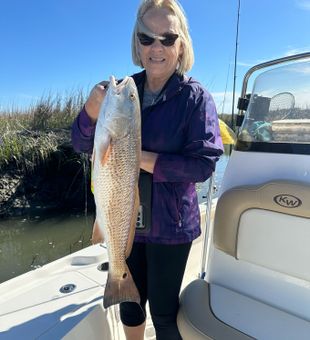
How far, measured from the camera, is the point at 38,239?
272 inches

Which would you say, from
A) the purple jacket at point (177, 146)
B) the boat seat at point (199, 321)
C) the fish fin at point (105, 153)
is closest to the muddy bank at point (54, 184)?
the boat seat at point (199, 321)

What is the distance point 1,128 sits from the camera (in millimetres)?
8844

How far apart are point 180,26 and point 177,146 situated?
23.1 inches

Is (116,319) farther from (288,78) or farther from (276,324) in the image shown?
(288,78)

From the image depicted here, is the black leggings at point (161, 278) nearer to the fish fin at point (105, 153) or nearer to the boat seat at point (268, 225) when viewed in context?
the boat seat at point (268, 225)

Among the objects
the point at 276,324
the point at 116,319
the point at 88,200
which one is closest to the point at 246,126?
the point at 276,324

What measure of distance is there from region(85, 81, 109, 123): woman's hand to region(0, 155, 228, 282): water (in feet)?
13.7

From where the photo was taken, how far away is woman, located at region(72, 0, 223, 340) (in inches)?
64.0

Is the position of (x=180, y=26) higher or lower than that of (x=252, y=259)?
higher

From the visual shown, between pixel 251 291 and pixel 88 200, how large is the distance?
22.1 ft

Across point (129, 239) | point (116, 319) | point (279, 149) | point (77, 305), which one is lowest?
point (116, 319)

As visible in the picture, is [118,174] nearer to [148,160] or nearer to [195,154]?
[148,160]

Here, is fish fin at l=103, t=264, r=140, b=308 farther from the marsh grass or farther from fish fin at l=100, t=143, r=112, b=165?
the marsh grass

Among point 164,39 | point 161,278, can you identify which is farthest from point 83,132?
point 161,278
